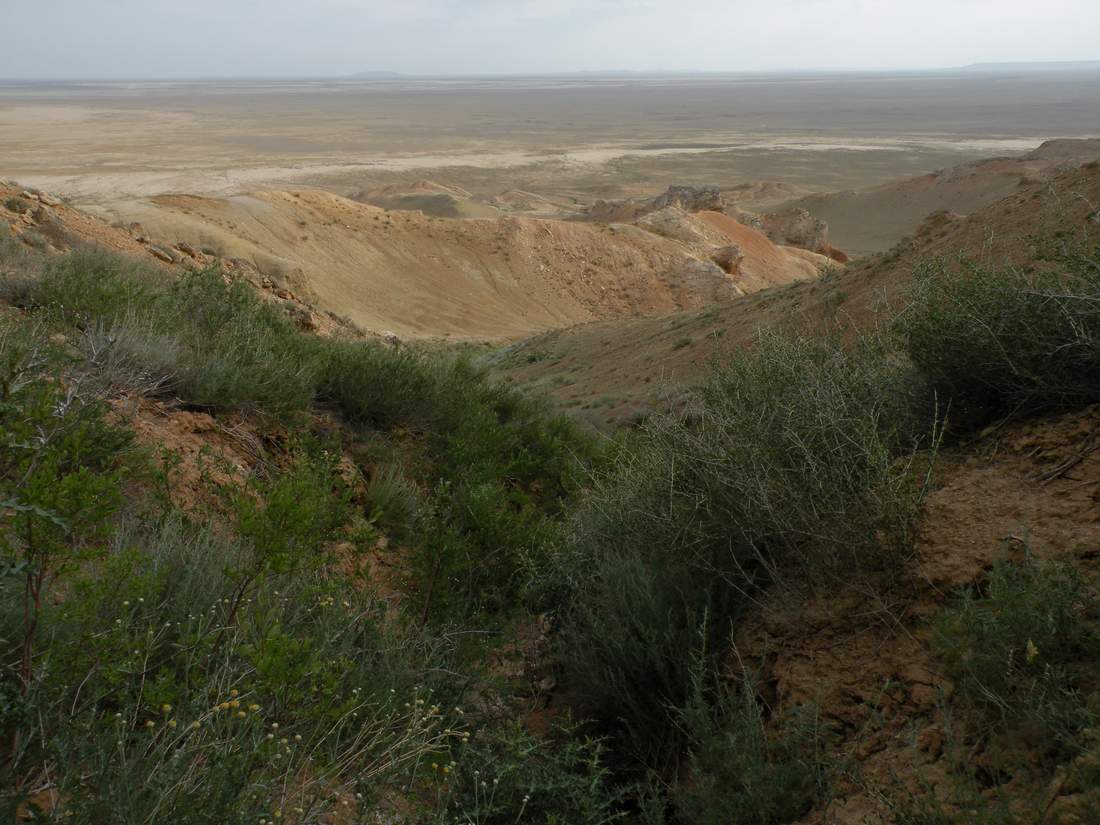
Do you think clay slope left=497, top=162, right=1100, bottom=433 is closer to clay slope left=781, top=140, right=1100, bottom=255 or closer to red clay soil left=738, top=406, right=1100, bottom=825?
red clay soil left=738, top=406, right=1100, bottom=825

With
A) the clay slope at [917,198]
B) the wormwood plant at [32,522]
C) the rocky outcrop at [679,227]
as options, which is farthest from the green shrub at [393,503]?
the clay slope at [917,198]

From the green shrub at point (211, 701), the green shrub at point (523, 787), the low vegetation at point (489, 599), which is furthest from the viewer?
the green shrub at point (523, 787)

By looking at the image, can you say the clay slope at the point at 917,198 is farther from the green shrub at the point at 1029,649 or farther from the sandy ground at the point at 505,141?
the green shrub at the point at 1029,649

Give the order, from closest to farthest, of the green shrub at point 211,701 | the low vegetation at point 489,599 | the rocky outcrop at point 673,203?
1. the green shrub at point 211,701
2. the low vegetation at point 489,599
3. the rocky outcrop at point 673,203

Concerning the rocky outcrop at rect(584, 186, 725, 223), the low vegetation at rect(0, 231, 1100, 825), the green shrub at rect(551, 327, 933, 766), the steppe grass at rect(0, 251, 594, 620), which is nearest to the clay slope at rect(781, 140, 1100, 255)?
the rocky outcrop at rect(584, 186, 725, 223)

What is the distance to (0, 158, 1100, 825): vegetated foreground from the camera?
2.18 metres

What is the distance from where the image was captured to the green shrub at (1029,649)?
2268 mm

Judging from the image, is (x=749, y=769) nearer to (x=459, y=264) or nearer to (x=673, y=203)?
(x=459, y=264)

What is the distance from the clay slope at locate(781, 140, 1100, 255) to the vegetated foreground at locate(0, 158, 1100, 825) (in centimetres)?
4210

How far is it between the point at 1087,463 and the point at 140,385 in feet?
16.0

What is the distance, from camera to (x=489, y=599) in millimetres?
4227

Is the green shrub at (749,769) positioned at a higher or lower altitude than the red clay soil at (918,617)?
lower

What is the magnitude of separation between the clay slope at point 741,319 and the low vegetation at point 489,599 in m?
4.45

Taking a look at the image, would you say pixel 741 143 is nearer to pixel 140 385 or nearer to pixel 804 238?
pixel 804 238
